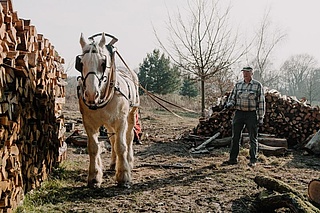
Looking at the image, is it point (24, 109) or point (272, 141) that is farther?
point (272, 141)

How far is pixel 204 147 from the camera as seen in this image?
8.62 m

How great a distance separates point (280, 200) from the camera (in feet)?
12.1

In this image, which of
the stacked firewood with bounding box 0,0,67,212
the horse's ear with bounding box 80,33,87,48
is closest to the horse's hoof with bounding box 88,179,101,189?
the stacked firewood with bounding box 0,0,67,212

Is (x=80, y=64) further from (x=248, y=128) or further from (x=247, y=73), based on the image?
(x=248, y=128)

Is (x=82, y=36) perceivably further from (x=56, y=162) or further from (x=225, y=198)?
(x=225, y=198)

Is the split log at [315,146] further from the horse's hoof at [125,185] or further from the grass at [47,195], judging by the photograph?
the grass at [47,195]

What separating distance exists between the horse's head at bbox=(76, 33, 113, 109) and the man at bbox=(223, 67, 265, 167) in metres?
2.87

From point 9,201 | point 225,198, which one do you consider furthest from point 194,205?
point 9,201

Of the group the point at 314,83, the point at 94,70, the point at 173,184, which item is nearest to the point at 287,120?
the point at 173,184

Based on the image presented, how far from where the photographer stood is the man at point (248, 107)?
6.39 m

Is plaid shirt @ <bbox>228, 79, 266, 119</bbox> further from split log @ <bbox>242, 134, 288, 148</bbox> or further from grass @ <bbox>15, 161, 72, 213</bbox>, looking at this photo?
grass @ <bbox>15, 161, 72, 213</bbox>

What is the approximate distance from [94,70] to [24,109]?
988 mm

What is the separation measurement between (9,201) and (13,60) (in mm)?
1492

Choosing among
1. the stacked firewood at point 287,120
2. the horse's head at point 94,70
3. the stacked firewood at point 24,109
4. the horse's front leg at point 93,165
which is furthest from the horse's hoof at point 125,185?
the stacked firewood at point 287,120
